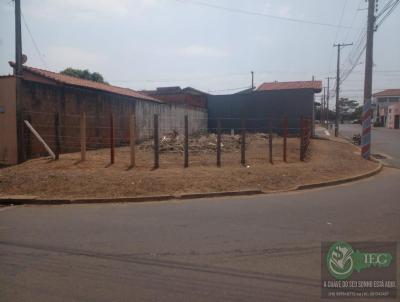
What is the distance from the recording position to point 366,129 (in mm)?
17438

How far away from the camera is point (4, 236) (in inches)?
252

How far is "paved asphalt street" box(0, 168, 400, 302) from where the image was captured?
4.27m

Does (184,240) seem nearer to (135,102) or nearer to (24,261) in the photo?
(24,261)

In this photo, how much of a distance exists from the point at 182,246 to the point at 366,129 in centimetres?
1394

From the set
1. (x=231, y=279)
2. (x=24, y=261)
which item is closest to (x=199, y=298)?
(x=231, y=279)

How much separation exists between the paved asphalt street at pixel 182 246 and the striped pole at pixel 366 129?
8884mm

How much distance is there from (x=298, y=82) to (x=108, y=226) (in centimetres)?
3527

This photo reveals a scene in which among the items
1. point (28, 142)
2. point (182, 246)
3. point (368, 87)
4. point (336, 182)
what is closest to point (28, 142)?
point (28, 142)

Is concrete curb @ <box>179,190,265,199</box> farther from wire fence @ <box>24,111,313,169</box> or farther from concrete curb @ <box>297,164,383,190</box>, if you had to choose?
wire fence @ <box>24,111,313,169</box>

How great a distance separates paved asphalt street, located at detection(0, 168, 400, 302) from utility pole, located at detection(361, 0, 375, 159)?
8930 mm

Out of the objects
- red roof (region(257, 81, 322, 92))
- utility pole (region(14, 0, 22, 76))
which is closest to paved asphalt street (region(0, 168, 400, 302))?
utility pole (region(14, 0, 22, 76))

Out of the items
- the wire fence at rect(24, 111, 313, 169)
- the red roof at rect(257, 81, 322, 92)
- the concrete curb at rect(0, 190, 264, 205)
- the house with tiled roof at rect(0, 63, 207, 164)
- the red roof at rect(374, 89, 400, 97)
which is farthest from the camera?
the red roof at rect(374, 89, 400, 97)

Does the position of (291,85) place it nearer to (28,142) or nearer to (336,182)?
(336,182)

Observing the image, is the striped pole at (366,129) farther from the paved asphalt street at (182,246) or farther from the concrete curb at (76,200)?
the concrete curb at (76,200)
